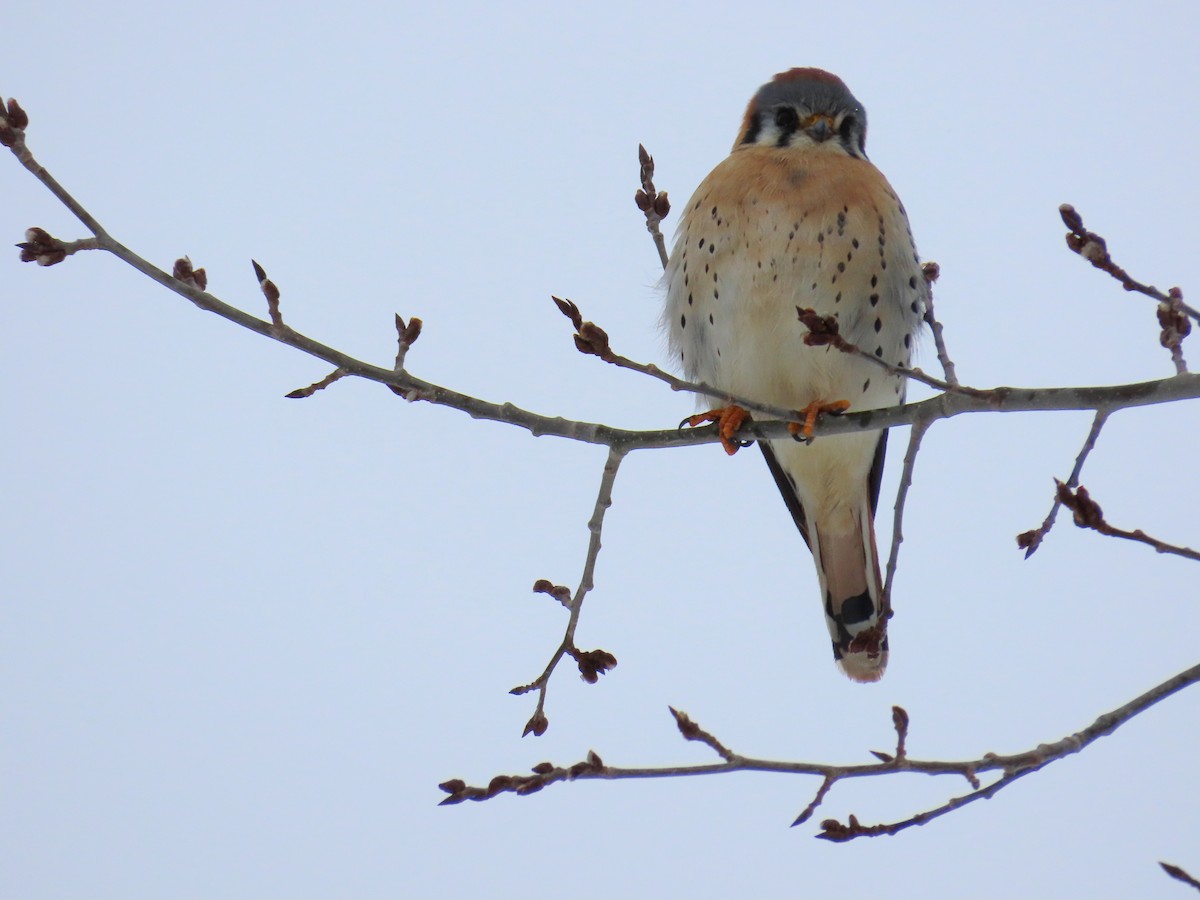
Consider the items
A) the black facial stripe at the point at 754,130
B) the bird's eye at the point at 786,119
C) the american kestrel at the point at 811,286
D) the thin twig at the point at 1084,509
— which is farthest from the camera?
the black facial stripe at the point at 754,130

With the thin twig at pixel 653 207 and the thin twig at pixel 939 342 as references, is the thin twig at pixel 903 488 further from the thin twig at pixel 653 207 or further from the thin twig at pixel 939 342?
the thin twig at pixel 653 207

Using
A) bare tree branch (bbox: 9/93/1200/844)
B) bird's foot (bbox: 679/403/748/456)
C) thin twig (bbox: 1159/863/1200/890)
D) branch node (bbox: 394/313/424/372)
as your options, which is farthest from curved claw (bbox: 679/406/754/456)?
thin twig (bbox: 1159/863/1200/890)

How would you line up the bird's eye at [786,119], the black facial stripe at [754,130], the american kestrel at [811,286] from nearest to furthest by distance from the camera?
the american kestrel at [811,286]
the bird's eye at [786,119]
the black facial stripe at [754,130]

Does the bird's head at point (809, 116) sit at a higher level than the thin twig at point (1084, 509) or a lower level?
higher

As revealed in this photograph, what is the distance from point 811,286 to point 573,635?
5.30 feet

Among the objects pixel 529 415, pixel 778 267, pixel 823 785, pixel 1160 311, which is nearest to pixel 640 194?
pixel 778 267

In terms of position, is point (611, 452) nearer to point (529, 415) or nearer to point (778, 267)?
point (529, 415)

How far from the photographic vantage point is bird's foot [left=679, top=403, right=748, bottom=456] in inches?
152

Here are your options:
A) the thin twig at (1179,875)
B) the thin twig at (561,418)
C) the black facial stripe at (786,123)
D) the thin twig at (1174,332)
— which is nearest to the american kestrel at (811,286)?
the black facial stripe at (786,123)

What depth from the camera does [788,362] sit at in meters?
4.29

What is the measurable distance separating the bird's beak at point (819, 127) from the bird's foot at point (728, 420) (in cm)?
134

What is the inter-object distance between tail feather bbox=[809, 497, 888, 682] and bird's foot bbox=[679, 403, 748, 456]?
116 cm

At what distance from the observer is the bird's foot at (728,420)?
385 centimetres

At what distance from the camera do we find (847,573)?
4.89 meters
